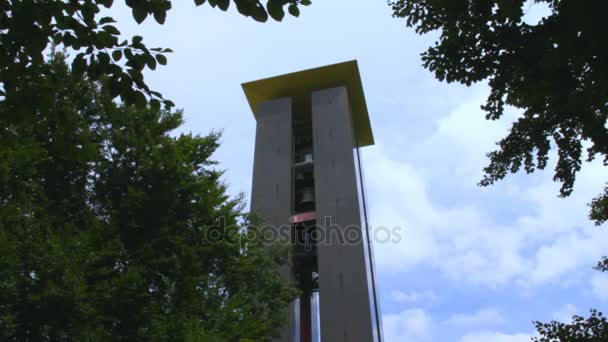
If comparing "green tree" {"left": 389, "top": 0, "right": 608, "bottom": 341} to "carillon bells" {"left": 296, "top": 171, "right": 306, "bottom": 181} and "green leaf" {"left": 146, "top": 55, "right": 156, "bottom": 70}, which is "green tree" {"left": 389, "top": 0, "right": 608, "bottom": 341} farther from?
"carillon bells" {"left": 296, "top": 171, "right": 306, "bottom": 181}

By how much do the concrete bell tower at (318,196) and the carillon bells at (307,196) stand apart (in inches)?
2.1

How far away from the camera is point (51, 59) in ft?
34.7

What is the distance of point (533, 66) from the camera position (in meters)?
3.66

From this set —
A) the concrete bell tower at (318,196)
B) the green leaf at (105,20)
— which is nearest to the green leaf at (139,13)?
the green leaf at (105,20)

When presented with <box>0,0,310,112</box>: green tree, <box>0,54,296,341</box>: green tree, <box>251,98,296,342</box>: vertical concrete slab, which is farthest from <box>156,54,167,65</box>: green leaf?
<box>251,98,296,342</box>: vertical concrete slab

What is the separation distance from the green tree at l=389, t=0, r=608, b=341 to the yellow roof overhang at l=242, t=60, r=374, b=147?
22.3 metres

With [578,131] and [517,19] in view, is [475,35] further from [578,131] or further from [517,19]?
[578,131]

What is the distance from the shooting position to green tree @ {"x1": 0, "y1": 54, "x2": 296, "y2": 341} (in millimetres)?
7004

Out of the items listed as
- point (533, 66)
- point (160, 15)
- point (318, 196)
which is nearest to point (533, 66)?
point (533, 66)

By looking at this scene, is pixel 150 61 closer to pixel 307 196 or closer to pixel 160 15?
pixel 160 15

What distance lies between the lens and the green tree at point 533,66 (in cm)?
279

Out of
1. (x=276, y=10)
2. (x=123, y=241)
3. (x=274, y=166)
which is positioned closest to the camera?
(x=276, y=10)

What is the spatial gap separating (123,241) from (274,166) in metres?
14.6

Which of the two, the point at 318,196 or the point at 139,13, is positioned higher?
the point at 318,196
